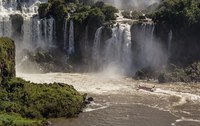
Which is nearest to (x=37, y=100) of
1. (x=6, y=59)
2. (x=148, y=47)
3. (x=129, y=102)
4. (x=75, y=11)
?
(x=6, y=59)

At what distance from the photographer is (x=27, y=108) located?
54156 mm

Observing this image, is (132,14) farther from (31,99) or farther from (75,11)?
(31,99)

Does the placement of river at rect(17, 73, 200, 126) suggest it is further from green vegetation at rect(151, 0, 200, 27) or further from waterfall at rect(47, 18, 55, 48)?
green vegetation at rect(151, 0, 200, 27)

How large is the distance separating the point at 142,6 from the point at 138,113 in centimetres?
4426

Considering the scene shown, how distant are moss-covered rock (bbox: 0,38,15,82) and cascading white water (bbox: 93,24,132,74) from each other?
21743 millimetres

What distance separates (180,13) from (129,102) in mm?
22055

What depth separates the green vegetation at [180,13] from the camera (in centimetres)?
7688

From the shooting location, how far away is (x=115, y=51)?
80.1m

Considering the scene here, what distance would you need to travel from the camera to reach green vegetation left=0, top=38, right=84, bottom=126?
53344 millimetres

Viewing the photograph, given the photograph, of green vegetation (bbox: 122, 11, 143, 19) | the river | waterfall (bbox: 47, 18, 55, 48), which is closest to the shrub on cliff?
the river

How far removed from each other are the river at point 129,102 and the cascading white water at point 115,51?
12.9 ft

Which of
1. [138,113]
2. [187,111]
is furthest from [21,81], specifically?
[187,111]

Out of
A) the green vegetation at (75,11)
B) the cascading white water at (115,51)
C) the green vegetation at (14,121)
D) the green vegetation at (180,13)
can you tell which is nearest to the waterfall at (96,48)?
the cascading white water at (115,51)

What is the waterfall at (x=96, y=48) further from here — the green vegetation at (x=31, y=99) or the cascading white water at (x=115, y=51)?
the green vegetation at (x=31, y=99)
